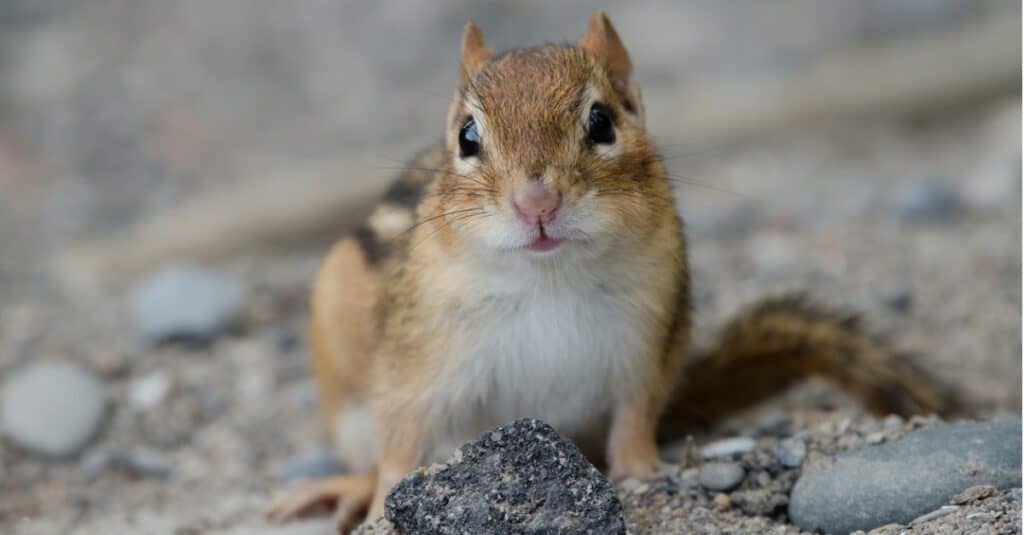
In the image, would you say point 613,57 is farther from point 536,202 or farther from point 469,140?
point 536,202

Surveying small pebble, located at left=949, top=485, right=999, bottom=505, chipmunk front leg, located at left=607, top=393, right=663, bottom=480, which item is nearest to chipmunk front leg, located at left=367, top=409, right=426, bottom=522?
chipmunk front leg, located at left=607, top=393, right=663, bottom=480

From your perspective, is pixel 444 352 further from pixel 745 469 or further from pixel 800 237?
pixel 800 237

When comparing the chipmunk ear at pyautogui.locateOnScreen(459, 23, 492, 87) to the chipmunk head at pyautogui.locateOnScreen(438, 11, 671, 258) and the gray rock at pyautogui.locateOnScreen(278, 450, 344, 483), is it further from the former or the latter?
the gray rock at pyautogui.locateOnScreen(278, 450, 344, 483)

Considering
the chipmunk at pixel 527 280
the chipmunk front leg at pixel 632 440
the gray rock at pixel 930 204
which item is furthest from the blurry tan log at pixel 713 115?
the chipmunk front leg at pixel 632 440

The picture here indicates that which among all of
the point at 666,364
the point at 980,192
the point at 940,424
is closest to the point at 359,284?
the point at 666,364

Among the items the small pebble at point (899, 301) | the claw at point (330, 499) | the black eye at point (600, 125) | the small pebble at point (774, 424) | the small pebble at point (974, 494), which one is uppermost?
the black eye at point (600, 125)

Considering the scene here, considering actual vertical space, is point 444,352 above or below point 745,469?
above

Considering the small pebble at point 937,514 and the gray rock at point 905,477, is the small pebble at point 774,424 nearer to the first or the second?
the gray rock at point 905,477

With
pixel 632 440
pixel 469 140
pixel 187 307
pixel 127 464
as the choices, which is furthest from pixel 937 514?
pixel 187 307
